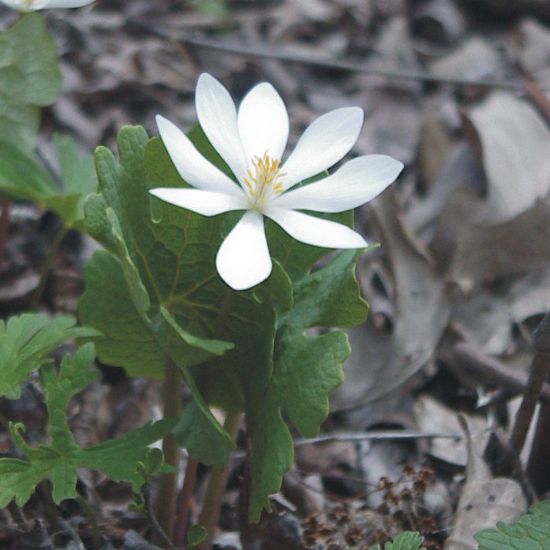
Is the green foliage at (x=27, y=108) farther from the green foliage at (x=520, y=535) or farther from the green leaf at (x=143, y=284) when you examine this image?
the green foliage at (x=520, y=535)

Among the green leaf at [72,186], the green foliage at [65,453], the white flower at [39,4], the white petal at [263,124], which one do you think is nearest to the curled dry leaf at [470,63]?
Answer: the green leaf at [72,186]

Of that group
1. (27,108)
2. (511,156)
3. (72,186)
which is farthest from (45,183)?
(511,156)

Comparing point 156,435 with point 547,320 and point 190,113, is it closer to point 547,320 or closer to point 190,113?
point 547,320

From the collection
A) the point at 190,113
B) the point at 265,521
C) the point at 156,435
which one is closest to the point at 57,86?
the point at 156,435

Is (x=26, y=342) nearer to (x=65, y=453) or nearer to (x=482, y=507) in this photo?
(x=65, y=453)

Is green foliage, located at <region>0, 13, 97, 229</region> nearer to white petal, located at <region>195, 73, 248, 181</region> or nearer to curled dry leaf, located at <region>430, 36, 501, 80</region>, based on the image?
white petal, located at <region>195, 73, 248, 181</region>

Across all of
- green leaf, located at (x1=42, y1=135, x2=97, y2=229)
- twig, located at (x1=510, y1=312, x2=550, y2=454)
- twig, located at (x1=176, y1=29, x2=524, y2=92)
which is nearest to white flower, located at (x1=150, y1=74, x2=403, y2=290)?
twig, located at (x1=510, y1=312, x2=550, y2=454)
